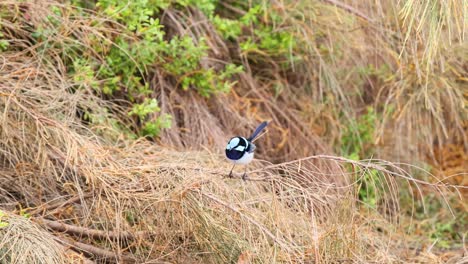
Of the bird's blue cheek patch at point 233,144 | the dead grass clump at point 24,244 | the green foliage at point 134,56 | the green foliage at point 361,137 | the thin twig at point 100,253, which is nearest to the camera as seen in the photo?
the dead grass clump at point 24,244

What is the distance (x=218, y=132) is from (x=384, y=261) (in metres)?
1.49

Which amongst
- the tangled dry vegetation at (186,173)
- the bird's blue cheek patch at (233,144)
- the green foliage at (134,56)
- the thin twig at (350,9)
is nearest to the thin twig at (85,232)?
the tangled dry vegetation at (186,173)

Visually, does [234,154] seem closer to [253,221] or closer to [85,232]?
[253,221]

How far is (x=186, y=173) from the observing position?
10.7ft

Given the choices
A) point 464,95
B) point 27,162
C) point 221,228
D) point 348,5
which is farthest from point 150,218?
point 464,95

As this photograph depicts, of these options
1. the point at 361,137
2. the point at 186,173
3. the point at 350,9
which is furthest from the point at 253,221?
the point at 361,137

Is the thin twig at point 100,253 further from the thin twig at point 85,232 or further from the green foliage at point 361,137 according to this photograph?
the green foliage at point 361,137

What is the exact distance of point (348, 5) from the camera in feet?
15.0

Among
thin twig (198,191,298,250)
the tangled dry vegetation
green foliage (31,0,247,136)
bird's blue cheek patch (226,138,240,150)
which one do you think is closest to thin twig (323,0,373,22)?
the tangled dry vegetation

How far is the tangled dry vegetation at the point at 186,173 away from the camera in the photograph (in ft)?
10.2

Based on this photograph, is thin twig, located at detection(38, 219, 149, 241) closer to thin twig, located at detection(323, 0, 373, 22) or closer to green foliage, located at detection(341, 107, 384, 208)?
thin twig, located at detection(323, 0, 373, 22)

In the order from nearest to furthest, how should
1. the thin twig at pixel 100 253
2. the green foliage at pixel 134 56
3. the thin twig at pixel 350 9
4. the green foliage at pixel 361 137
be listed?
the thin twig at pixel 100 253
the green foliage at pixel 134 56
the thin twig at pixel 350 9
the green foliage at pixel 361 137

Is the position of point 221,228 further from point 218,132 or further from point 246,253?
point 218,132

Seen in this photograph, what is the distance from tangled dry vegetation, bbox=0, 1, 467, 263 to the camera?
3.09 m
